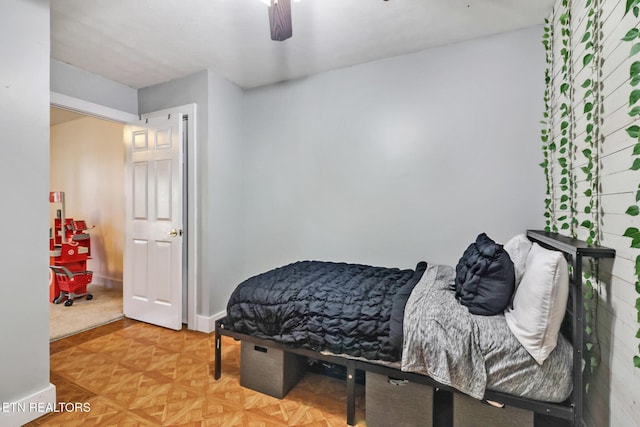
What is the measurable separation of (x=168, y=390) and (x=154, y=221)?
1769 mm

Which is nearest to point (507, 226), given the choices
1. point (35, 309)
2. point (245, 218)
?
point (245, 218)

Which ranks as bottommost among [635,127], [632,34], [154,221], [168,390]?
[168,390]

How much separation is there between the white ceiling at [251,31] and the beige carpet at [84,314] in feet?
8.62

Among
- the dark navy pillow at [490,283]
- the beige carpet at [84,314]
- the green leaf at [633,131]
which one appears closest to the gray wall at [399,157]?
the dark navy pillow at [490,283]

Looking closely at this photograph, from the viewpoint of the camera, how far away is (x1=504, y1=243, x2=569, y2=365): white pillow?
129 cm

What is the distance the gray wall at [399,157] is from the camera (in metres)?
2.38

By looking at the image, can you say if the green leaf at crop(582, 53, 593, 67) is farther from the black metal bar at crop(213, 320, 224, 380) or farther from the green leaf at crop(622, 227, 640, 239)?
the black metal bar at crop(213, 320, 224, 380)

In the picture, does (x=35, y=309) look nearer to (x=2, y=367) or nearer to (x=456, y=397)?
(x=2, y=367)

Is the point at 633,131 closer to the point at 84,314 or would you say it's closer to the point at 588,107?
the point at 588,107

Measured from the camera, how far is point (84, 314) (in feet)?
11.3

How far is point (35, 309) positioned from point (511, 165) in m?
3.46

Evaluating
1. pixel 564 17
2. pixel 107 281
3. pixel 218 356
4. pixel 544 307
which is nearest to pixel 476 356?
pixel 544 307

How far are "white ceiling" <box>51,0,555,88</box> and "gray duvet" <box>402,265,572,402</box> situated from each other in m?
2.05

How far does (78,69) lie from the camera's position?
114 inches
